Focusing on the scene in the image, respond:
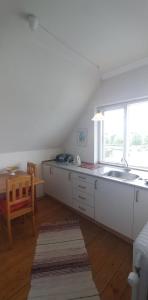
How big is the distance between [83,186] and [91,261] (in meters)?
1.04

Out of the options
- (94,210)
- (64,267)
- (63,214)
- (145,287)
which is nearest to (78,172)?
(94,210)

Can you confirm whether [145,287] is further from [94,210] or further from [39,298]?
[94,210]

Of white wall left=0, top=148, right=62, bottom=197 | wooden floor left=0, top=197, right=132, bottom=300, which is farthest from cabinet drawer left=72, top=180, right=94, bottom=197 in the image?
white wall left=0, top=148, right=62, bottom=197

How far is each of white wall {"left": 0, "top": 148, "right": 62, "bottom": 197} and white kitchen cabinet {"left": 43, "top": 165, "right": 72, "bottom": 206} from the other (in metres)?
0.19

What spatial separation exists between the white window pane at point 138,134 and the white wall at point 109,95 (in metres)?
0.24

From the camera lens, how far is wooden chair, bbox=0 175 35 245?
78.5 inches

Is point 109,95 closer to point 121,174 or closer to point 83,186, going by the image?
point 121,174

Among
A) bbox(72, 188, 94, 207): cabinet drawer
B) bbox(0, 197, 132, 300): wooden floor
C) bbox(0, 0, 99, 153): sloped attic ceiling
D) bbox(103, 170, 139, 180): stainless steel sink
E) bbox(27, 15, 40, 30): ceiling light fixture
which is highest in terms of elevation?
bbox(27, 15, 40, 30): ceiling light fixture

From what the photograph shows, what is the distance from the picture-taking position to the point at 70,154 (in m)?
3.64

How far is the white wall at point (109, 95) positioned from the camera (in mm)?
2361

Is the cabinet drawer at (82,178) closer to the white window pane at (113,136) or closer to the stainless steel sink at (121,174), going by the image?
the stainless steel sink at (121,174)

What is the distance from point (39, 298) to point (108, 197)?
131 centimetres

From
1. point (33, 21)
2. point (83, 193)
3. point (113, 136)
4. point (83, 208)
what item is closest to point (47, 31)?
point (33, 21)

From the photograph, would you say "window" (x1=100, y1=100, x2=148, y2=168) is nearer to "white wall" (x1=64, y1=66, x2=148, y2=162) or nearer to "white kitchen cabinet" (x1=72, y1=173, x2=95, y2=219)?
"white wall" (x1=64, y1=66, x2=148, y2=162)
